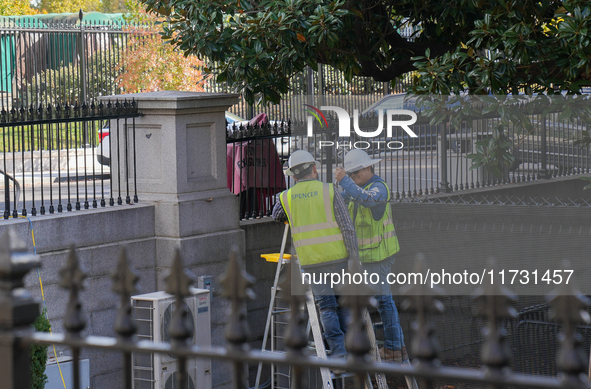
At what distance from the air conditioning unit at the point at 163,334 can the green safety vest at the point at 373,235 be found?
5.01ft

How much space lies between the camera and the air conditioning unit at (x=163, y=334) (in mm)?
7137

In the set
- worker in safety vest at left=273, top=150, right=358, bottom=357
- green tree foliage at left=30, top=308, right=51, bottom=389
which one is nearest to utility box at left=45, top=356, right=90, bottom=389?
green tree foliage at left=30, top=308, right=51, bottom=389

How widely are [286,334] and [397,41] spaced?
7.50 metres

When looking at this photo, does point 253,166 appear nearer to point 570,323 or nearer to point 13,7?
point 570,323

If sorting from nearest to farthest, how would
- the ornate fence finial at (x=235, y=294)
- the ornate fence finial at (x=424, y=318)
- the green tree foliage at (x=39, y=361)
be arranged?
the ornate fence finial at (x=424, y=318) → the ornate fence finial at (x=235, y=294) → the green tree foliage at (x=39, y=361)

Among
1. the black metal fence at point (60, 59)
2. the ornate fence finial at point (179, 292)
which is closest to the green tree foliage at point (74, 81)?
the black metal fence at point (60, 59)

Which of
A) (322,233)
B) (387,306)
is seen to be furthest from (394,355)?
(322,233)

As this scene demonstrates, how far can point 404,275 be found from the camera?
7270 mm

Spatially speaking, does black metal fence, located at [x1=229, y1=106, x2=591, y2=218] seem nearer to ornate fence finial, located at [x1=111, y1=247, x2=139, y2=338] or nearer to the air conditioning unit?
the air conditioning unit

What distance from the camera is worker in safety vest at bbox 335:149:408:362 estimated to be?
6.98 m

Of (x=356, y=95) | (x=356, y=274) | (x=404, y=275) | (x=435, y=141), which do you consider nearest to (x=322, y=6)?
(x=435, y=141)

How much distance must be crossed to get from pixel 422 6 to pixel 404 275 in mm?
3132

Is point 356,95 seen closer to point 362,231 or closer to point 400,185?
point 400,185

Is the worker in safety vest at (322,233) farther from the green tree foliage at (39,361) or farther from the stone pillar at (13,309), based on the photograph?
the stone pillar at (13,309)
